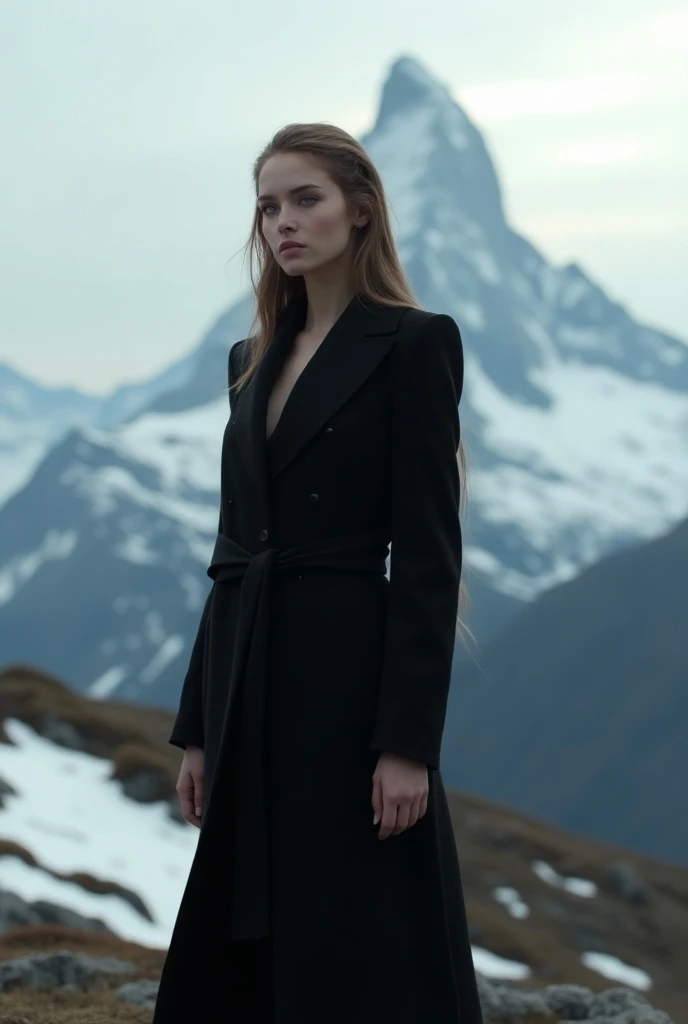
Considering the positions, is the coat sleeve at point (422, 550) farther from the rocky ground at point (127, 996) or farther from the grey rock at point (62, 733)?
the grey rock at point (62, 733)

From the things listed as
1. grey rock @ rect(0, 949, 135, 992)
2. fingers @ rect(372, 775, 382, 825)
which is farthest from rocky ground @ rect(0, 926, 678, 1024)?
fingers @ rect(372, 775, 382, 825)

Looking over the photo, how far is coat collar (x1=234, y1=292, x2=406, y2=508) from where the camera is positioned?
5.64 meters

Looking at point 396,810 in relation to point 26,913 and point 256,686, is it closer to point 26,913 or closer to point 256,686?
point 256,686

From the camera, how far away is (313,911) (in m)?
5.40

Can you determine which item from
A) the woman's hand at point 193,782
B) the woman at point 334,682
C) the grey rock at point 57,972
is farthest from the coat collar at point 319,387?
the grey rock at point 57,972

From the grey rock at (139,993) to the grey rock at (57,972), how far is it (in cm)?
49

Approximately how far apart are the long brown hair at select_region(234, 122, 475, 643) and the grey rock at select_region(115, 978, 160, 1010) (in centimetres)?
499

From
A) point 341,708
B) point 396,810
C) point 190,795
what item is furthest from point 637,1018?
point 341,708

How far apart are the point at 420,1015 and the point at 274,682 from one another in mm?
1368

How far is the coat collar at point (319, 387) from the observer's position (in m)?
5.64

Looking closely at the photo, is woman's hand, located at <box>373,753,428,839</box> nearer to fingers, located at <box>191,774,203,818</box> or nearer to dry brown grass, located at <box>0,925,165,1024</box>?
fingers, located at <box>191,774,203,818</box>

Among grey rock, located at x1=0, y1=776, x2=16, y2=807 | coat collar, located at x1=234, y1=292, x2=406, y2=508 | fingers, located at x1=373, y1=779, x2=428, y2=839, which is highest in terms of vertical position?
grey rock, located at x1=0, y1=776, x2=16, y2=807

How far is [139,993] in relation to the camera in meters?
9.95

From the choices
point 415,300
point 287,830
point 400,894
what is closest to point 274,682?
point 287,830
